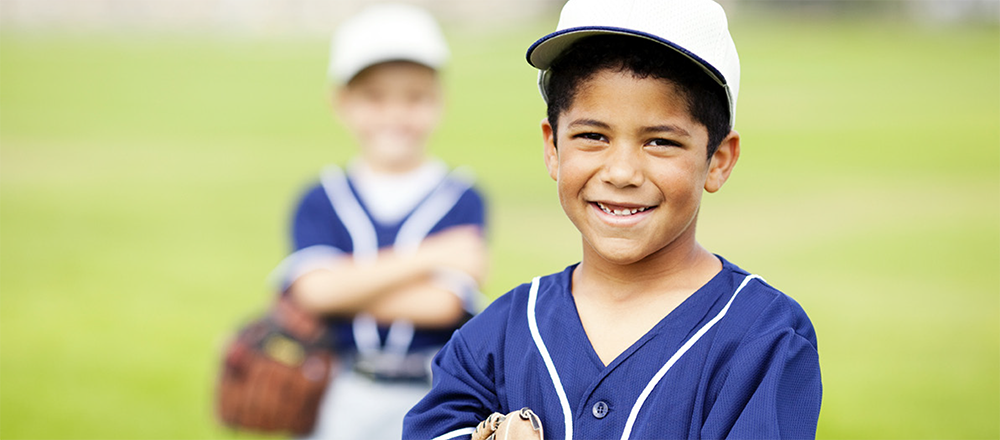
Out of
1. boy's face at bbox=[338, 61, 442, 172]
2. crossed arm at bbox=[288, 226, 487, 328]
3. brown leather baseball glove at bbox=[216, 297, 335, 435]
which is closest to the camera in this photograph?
crossed arm at bbox=[288, 226, 487, 328]

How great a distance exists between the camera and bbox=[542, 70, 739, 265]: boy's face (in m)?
1.92

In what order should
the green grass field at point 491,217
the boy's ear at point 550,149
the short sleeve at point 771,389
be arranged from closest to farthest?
the short sleeve at point 771,389 < the boy's ear at point 550,149 < the green grass field at point 491,217

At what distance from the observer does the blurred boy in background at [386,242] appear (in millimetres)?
3332

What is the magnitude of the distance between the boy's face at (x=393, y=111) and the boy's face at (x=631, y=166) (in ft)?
5.03

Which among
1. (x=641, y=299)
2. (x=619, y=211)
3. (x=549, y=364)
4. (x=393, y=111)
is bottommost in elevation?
(x=549, y=364)

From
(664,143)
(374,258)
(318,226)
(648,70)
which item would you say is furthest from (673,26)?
(318,226)

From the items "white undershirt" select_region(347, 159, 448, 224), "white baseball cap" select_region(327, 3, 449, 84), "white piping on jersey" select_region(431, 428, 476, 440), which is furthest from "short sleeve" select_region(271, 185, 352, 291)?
"white piping on jersey" select_region(431, 428, 476, 440)

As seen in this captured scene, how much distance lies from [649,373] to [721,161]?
46cm

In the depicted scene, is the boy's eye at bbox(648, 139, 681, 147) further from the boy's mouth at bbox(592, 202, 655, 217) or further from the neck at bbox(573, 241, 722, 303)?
the neck at bbox(573, 241, 722, 303)

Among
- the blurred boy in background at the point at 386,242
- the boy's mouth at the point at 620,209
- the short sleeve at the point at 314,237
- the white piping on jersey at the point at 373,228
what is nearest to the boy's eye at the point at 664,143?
the boy's mouth at the point at 620,209

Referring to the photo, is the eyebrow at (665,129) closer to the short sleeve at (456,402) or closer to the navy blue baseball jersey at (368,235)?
the short sleeve at (456,402)

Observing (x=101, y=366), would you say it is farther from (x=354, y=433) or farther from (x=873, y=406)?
(x=873, y=406)

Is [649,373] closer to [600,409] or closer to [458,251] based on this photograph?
[600,409]

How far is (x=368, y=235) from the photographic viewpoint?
11.3ft
